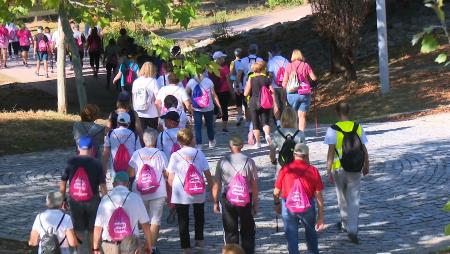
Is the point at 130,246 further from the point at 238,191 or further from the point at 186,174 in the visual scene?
the point at 186,174

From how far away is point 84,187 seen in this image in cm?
930

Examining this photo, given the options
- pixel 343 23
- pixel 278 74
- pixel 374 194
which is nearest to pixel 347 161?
pixel 374 194

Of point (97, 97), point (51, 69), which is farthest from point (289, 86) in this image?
point (51, 69)

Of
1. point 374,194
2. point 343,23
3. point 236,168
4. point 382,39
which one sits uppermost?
point 343,23

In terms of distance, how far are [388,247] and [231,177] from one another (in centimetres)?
223

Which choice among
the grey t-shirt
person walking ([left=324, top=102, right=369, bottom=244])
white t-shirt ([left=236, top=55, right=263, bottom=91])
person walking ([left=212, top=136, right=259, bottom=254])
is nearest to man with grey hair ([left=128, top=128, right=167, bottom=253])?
person walking ([left=212, top=136, right=259, bottom=254])

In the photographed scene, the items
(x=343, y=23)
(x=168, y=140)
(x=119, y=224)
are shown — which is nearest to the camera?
(x=119, y=224)

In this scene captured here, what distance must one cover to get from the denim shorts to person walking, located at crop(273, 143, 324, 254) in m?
6.73

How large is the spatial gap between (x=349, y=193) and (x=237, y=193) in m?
1.64

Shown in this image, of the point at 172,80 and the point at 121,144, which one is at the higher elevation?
the point at 172,80

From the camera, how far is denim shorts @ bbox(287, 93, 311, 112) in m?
16.1

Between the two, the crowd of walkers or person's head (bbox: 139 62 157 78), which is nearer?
the crowd of walkers

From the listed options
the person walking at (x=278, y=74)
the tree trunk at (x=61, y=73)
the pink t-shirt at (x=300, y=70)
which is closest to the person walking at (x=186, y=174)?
the pink t-shirt at (x=300, y=70)

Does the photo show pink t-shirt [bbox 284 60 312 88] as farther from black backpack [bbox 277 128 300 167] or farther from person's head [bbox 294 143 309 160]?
person's head [bbox 294 143 309 160]
